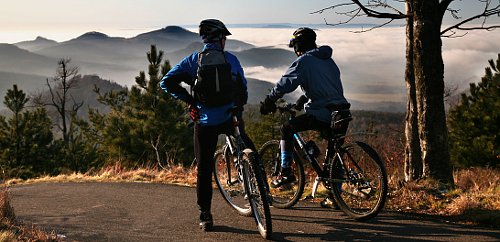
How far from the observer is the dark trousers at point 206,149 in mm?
5004

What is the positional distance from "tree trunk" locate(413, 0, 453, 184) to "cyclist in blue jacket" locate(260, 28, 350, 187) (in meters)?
1.78

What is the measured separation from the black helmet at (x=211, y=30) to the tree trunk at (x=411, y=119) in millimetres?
3313

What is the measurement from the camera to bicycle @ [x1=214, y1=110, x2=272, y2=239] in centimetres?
459

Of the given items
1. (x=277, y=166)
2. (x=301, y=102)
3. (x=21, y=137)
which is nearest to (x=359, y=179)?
(x=301, y=102)

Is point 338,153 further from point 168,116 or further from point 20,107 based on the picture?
point 20,107

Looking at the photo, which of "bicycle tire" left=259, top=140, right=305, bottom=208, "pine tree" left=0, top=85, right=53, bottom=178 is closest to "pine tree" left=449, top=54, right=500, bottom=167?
"bicycle tire" left=259, top=140, right=305, bottom=208

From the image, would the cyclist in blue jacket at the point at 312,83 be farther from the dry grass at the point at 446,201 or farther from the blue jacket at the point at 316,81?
the dry grass at the point at 446,201

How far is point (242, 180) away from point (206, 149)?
49cm

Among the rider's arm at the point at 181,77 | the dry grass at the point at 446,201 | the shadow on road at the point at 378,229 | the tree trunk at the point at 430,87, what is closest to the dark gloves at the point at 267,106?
the rider's arm at the point at 181,77

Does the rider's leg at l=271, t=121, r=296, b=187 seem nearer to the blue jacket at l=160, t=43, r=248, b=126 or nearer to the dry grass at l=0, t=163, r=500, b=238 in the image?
the blue jacket at l=160, t=43, r=248, b=126

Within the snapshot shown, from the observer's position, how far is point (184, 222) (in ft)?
18.0

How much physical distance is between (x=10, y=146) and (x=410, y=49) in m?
35.0

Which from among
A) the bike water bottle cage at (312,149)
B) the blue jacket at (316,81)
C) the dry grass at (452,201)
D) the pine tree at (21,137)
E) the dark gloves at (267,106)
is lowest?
the pine tree at (21,137)

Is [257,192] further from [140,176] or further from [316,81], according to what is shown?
[140,176]
